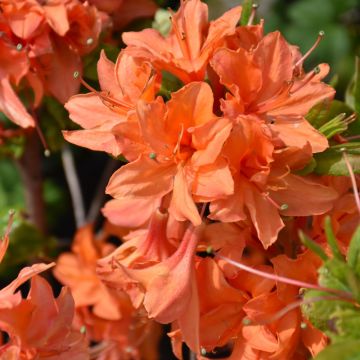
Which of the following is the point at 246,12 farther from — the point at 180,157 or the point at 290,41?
the point at 290,41

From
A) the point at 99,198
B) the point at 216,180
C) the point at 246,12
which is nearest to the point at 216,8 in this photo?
the point at 99,198

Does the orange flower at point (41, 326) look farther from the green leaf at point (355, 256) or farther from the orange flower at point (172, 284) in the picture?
the green leaf at point (355, 256)

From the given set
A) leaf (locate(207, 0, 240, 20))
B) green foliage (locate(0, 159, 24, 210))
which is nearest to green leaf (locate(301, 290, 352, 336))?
green foliage (locate(0, 159, 24, 210))

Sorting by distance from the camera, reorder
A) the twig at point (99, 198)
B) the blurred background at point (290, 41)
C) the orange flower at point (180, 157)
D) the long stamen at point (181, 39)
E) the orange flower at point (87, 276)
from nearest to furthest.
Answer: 1. the orange flower at point (180, 157)
2. the long stamen at point (181, 39)
3. the orange flower at point (87, 276)
4. the twig at point (99, 198)
5. the blurred background at point (290, 41)

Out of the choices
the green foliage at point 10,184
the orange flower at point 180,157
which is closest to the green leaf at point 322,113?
the orange flower at point 180,157

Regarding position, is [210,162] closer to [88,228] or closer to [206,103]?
[206,103]

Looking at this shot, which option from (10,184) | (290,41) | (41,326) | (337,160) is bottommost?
(10,184)
